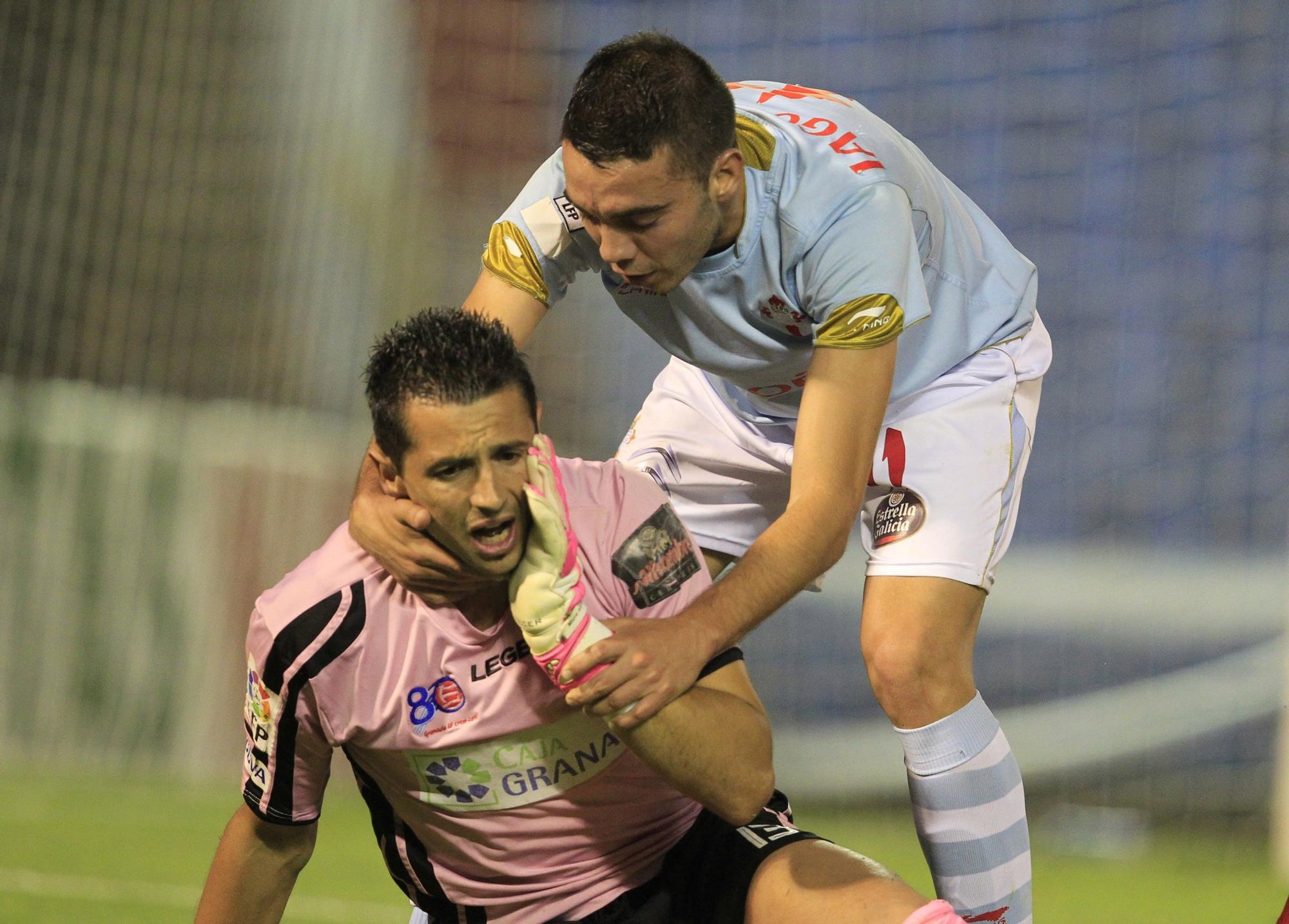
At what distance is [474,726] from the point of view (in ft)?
5.96

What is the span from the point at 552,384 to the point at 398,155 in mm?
1044

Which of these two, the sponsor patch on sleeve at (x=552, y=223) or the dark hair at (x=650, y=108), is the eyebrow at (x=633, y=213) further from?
the sponsor patch on sleeve at (x=552, y=223)

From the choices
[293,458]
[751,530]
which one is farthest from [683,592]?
[293,458]

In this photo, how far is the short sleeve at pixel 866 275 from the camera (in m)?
2.05

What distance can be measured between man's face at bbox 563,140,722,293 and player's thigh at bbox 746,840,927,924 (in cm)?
79

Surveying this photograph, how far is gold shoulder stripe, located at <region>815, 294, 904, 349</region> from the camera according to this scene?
2049mm

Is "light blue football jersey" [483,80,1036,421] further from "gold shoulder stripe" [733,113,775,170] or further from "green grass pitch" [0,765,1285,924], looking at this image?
"green grass pitch" [0,765,1285,924]

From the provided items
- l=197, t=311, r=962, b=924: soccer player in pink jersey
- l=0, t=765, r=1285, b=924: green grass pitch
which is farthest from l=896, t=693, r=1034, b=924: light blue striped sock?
l=0, t=765, r=1285, b=924: green grass pitch

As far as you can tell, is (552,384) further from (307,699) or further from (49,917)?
(307,699)

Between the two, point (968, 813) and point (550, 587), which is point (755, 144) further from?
point (968, 813)

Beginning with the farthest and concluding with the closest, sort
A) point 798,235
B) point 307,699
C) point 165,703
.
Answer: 1. point 165,703
2. point 798,235
3. point 307,699

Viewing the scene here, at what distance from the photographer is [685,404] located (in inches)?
109

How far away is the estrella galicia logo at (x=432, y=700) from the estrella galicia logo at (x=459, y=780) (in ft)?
0.19

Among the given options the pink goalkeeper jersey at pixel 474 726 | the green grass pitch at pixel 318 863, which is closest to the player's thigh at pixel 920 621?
the pink goalkeeper jersey at pixel 474 726
